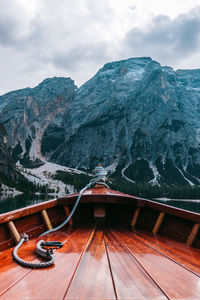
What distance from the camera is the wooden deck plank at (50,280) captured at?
164cm

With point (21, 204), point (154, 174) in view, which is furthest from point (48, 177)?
point (21, 204)

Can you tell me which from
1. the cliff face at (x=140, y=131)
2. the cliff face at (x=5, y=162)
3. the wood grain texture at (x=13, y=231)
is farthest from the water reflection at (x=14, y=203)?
the cliff face at (x=140, y=131)

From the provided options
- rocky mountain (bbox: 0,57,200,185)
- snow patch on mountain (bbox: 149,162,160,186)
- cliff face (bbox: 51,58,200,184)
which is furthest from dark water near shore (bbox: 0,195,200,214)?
cliff face (bbox: 51,58,200,184)

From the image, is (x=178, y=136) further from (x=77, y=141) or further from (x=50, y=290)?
(x=50, y=290)

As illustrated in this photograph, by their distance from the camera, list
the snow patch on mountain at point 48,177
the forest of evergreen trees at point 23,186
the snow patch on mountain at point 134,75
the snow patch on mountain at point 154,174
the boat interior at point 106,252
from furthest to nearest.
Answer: the snow patch on mountain at point 134,75, the snow patch on mountain at point 154,174, the snow patch on mountain at point 48,177, the forest of evergreen trees at point 23,186, the boat interior at point 106,252

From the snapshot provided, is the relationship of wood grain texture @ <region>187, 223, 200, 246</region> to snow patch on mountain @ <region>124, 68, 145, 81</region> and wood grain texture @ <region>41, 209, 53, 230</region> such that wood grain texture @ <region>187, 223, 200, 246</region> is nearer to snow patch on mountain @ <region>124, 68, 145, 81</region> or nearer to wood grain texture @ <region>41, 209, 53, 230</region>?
wood grain texture @ <region>41, 209, 53, 230</region>

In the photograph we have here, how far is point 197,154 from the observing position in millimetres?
123312

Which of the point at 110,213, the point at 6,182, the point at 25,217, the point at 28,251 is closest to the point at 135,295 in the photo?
the point at 28,251

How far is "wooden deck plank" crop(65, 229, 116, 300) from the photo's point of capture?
5.36 ft

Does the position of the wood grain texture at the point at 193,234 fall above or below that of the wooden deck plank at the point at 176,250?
above

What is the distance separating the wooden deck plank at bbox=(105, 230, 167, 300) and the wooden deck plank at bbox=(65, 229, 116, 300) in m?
0.07

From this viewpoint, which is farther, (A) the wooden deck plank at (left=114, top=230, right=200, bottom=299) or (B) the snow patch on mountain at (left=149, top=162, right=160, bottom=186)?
(B) the snow patch on mountain at (left=149, top=162, right=160, bottom=186)

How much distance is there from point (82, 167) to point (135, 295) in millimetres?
132719

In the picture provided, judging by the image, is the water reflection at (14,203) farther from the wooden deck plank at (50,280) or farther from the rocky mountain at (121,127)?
the rocky mountain at (121,127)
